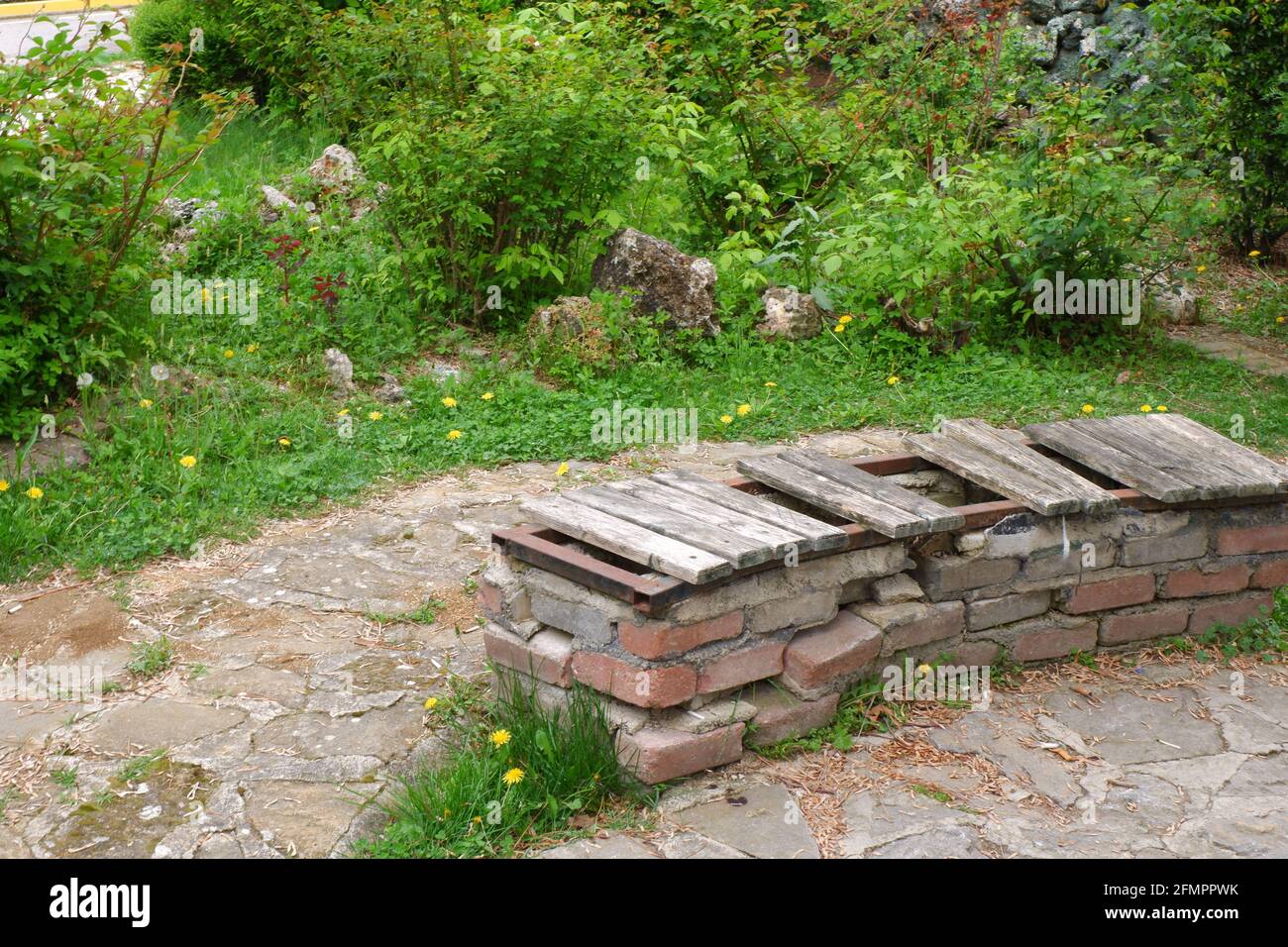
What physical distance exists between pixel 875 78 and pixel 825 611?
21.8ft

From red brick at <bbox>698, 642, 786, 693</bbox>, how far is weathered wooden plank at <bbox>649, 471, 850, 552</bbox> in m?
0.33

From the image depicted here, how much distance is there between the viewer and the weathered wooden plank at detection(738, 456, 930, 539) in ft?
12.0

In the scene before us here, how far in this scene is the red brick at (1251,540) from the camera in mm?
4238

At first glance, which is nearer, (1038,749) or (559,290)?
(1038,749)

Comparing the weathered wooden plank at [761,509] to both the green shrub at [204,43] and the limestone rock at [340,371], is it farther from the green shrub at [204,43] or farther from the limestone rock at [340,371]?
the green shrub at [204,43]

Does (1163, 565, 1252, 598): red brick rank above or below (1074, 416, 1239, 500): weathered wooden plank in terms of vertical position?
below

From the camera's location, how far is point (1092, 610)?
13.6 ft

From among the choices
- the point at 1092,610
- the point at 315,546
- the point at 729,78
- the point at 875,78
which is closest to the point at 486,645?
the point at 315,546

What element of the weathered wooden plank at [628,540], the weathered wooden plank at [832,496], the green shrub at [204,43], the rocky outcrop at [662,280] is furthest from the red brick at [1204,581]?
the green shrub at [204,43]

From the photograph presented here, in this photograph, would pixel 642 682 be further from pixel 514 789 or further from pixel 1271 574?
pixel 1271 574

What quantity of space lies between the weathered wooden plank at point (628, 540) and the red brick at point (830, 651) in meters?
0.45

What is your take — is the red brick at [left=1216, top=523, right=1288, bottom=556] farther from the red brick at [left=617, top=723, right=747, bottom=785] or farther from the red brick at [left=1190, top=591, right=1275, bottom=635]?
the red brick at [left=617, top=723, right=747, bottom=785]

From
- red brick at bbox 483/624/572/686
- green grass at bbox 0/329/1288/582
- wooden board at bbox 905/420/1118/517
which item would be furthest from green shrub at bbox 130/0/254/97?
red brick at bbox 483/624/572/686

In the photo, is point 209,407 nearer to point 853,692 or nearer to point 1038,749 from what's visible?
point 853,692
